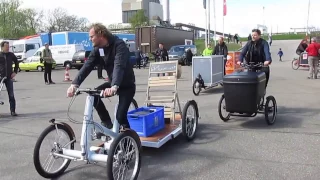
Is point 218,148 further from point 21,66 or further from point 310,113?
point 21,66

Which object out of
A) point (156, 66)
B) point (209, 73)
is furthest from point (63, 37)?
point (156, 66)

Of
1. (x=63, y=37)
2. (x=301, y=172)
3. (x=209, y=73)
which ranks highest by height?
(x=63, y=37)

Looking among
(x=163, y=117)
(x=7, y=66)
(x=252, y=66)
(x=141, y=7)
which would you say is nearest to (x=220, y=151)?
(x=163, y=117)

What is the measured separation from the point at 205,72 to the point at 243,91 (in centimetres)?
561

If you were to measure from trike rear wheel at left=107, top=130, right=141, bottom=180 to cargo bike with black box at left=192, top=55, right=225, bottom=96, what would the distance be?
7437mm

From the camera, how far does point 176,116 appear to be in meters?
6.82

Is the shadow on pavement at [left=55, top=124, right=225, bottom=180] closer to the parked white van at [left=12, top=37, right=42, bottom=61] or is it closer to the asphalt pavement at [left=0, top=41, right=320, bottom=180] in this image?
the asphalt pavement at [left=0, top=41, right=320, bottom=180]

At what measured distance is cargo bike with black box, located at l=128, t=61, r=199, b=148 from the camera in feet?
17.8

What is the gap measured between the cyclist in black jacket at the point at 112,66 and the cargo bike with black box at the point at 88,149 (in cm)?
23

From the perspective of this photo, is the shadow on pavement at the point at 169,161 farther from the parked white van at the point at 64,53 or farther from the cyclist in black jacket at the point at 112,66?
the parked white van at the point at 64,53

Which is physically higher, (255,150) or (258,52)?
(258,52)

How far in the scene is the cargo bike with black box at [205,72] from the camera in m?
11.9

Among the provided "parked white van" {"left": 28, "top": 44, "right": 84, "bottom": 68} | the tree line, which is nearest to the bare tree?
the tree line

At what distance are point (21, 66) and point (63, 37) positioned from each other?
4.85 metres
